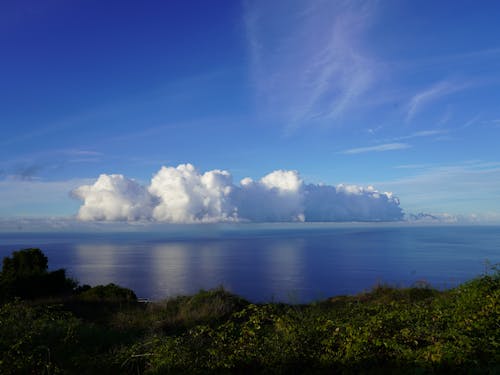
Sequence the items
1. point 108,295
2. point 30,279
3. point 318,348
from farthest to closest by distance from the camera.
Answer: point 30,279, point 108,295, point 318,348

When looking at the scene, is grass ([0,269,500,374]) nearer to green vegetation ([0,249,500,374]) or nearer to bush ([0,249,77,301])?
green vegetation ([0,249,500,374])

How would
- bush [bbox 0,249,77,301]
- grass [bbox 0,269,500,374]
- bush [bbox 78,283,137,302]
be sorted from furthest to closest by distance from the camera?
bush [bbox 0,249,77,301] → bush [bbox 78,283,137,302] → grass [bbox 0,269,500,374]

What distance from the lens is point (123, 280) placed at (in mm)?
83500

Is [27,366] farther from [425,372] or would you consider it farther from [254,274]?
[254,274]

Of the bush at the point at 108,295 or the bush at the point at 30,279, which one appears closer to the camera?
the bush at the point at 108,295

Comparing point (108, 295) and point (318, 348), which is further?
point (108, 295)

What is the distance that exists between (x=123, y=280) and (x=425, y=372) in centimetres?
8655

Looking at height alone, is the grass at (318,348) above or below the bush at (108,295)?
above

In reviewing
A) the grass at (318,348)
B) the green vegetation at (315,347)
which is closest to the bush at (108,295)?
the green vegetation at (315,347)

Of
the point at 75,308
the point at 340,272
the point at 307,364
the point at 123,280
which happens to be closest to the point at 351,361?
the point at 307,364

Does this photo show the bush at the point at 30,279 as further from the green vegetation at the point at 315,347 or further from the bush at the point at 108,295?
the green vegetation at the point at 315,347

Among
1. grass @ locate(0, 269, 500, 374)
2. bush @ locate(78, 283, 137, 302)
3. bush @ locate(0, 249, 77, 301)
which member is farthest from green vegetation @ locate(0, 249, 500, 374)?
bush @ locate(0, 249, 77, 301)

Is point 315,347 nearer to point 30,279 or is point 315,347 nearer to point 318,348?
point 318,348

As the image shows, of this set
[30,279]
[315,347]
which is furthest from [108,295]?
[315,347]
